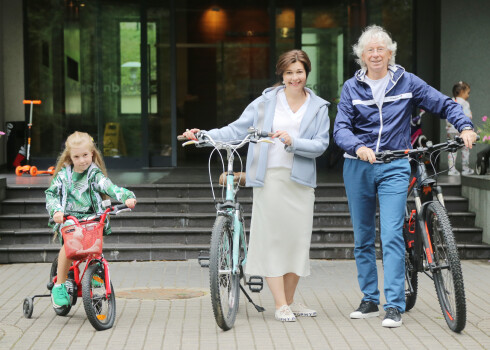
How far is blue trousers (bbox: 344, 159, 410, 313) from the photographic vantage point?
6070 mm

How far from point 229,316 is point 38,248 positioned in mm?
4079

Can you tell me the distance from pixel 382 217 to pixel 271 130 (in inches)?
39.8

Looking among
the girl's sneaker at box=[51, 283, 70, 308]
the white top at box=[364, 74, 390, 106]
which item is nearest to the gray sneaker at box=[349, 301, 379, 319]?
the white top at box=[364, 74, 390, 106]

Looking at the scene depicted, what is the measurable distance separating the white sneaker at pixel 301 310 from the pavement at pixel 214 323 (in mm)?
70

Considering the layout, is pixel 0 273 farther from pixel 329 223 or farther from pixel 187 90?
pixel 187 90

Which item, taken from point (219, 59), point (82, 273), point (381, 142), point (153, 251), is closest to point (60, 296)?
point (82, 273)

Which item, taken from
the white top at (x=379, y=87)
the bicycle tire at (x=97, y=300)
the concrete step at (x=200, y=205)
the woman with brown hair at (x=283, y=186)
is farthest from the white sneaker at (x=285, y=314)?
the concrete step at (x=200, y=205)

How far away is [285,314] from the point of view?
6.27 metres

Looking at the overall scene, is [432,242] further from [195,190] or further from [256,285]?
[195,190]

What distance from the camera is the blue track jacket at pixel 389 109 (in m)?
6.21

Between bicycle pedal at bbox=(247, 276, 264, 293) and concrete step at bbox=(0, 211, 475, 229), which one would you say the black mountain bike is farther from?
concrete step at bbox=(0, 211, 475, 229)

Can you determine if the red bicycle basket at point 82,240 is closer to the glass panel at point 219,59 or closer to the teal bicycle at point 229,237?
the teal bicycle at point 229,237

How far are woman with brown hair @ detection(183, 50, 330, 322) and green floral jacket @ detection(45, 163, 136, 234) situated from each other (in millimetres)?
882

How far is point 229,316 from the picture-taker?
604 centimetres
